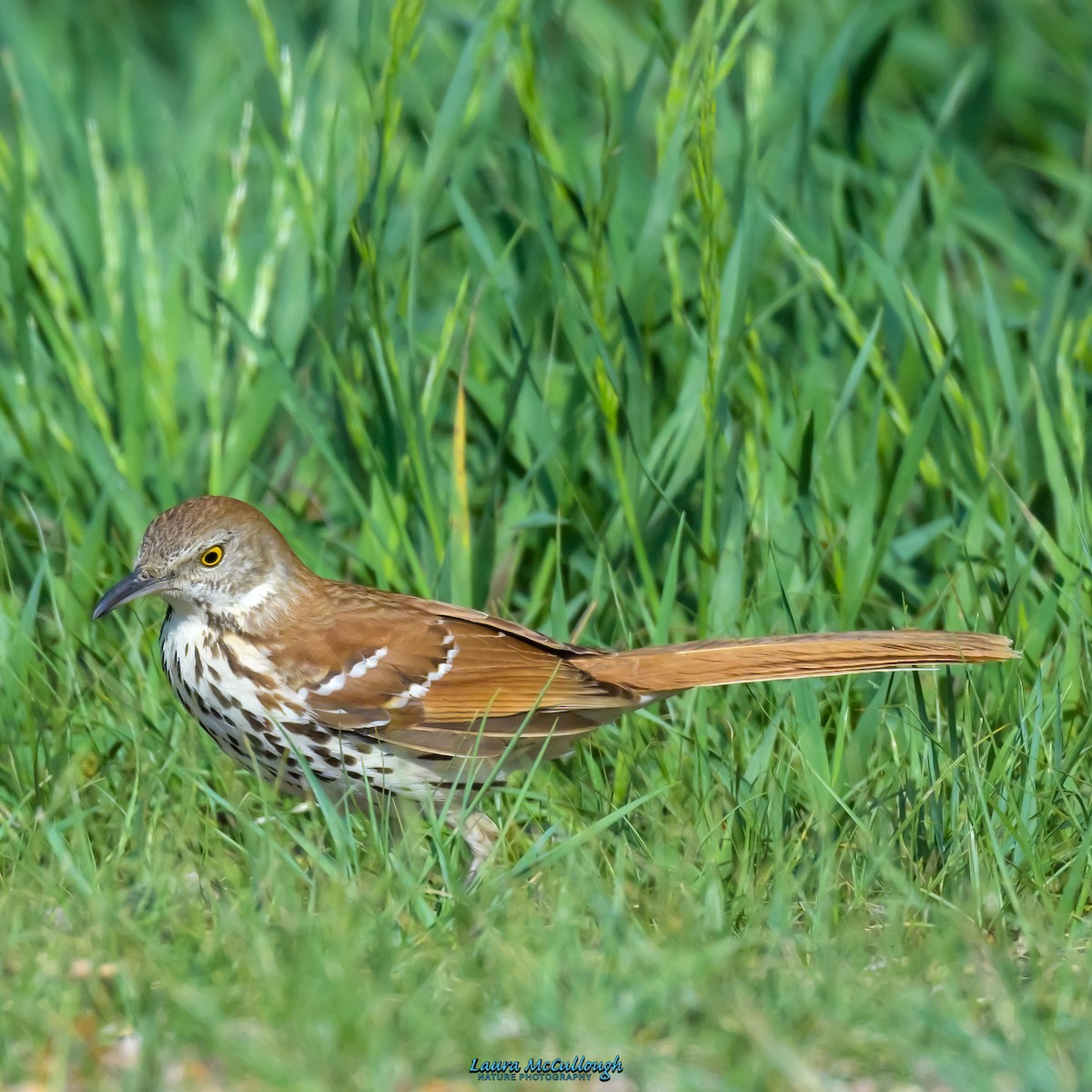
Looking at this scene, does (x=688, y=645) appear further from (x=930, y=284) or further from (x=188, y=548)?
(x=930, y=284)

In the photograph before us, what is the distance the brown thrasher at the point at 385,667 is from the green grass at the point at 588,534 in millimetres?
124

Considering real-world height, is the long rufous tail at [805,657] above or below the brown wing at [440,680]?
below

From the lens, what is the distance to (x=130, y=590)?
3762mm

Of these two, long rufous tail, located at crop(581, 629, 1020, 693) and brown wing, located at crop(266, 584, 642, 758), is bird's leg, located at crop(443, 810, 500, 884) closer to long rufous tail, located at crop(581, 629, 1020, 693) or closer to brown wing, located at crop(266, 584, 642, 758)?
brown wing, located at crop(266, 584, 642, 758)

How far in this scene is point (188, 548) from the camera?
3.81 meters

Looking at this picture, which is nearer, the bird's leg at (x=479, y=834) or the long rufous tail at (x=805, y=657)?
the bird's leg at (x=479, y=834)

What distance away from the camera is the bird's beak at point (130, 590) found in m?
3.73

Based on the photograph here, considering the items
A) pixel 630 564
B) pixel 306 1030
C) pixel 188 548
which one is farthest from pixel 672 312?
pixel 306 1030

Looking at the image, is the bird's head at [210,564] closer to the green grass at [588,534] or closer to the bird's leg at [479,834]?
the green grass at [588,534]

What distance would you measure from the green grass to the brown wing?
6.6 inches

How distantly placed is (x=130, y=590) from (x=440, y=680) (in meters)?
0.68

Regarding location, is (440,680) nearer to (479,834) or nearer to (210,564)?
(479,834)

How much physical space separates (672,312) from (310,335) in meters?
1.02

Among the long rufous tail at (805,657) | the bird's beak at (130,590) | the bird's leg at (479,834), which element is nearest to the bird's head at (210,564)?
the bird's beak at (130,590)
